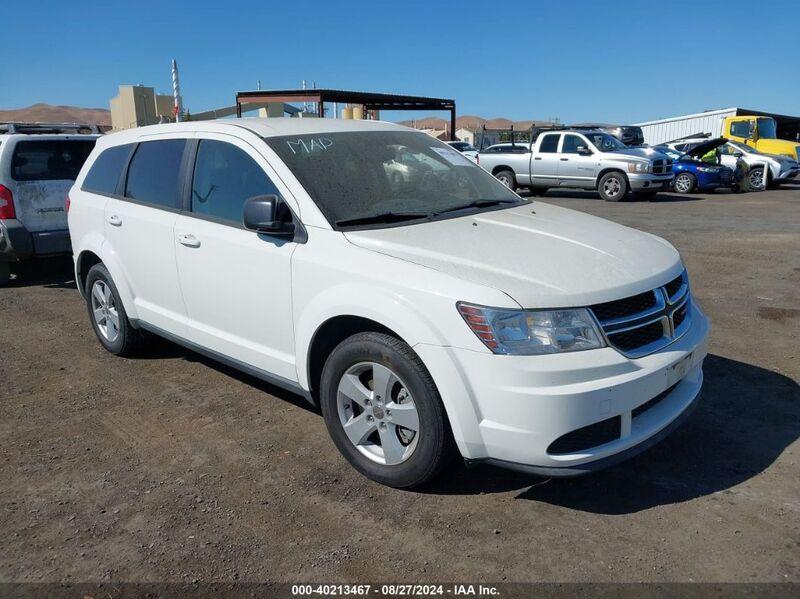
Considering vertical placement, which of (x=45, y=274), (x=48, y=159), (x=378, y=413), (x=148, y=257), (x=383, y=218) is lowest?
(x=45, y=274)

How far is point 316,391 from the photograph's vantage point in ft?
12.1

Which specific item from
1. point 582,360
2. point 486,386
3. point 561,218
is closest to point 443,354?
point 486,386

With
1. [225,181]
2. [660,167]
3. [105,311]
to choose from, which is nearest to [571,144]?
[660,167]

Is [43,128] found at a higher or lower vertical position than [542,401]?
higher

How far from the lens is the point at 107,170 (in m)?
5.30

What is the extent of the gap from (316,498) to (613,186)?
1647cm

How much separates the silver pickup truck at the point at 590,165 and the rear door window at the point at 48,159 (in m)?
13.3

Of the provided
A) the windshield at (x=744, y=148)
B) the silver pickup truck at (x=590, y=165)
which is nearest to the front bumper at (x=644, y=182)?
the silver pickup truck at (x=590, y=165)

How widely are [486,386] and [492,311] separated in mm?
314

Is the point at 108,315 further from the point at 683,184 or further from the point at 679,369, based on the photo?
the point at 683,184

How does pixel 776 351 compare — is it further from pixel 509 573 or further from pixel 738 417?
pixel 509 573

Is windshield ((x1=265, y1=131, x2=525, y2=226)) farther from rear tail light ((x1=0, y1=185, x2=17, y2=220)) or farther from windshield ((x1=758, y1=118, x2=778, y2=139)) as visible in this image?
windshield ((x1=758, y1=118, x2=778, y2=139))

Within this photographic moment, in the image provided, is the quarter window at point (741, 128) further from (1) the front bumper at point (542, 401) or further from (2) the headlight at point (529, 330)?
(2) the headlight at point (529, 330)

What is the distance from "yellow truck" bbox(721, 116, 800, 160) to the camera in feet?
75.7
